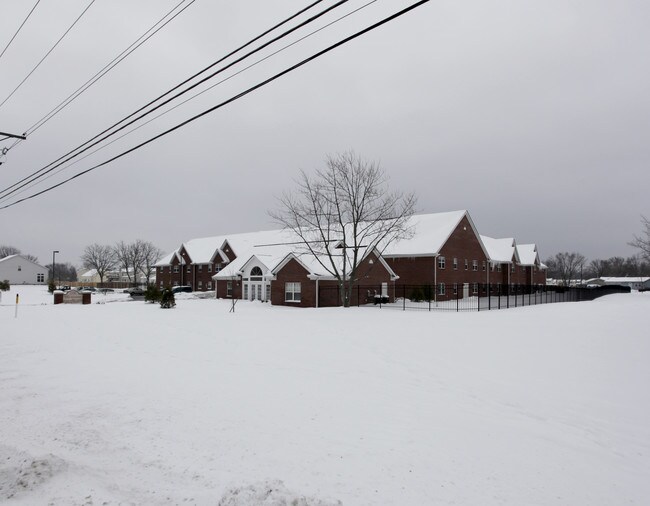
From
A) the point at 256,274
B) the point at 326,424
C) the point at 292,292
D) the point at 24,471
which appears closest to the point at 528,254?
the point at 256,274

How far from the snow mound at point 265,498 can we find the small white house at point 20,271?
100 meters

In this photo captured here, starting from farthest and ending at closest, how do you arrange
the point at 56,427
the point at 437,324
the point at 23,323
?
the point at 23,323 → the point at 437,324 → the point at 56,427

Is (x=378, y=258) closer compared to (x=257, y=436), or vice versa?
(x=257, y=436)

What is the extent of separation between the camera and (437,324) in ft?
62.4

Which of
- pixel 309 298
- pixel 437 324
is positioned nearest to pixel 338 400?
pixel 437 324

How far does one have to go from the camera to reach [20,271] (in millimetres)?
86688

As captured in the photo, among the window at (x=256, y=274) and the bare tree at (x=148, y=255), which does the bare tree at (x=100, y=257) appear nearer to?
the bare tree at (x=148, y=255)

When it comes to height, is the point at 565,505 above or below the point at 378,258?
below

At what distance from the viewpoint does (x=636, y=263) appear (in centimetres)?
15650

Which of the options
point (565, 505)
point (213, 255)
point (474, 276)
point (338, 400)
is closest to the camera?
point (565, 505)

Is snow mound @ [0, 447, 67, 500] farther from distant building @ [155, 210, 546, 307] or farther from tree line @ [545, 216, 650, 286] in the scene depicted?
tree line @ [545, 216, 650, 286]

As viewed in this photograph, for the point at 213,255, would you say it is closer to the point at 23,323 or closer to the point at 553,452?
the point at 23,323

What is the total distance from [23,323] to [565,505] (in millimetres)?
23414

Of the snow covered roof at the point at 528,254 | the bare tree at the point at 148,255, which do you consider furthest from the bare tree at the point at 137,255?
the snow covered roof at the point at 528,254
